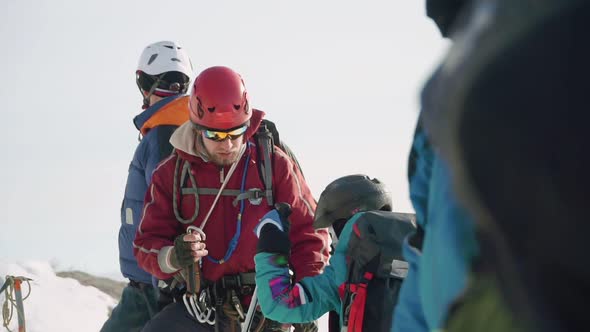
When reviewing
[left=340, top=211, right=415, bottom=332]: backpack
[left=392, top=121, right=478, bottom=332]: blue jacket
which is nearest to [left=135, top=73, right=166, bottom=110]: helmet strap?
[left=340, top=211, right=415, bottom=332]: backpack

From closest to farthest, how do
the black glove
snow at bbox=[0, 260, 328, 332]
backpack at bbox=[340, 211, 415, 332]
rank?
backpack at bbox=[340, 211, 415, 332] < the black glove < snow at bbox=[0, 260, 328, 332]

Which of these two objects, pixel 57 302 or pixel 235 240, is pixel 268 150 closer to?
pixel 235 240

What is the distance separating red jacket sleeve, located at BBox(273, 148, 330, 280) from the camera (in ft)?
18.6

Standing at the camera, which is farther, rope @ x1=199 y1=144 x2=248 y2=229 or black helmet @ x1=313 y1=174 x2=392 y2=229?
rope @ x1=199 y1=144 x2=248 y2=229

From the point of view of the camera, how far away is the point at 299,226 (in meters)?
5.78

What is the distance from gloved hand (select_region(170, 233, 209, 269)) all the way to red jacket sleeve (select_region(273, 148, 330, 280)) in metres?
0.60

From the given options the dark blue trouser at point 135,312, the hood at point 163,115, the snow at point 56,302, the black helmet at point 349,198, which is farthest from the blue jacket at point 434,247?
the snow at point 56,302

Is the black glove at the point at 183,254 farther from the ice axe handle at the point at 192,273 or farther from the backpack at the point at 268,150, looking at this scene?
the backpack at the point at 268,150

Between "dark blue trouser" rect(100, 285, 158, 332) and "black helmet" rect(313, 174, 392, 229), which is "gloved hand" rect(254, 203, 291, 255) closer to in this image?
"black helmet" rect(313, 174, 392, 229)

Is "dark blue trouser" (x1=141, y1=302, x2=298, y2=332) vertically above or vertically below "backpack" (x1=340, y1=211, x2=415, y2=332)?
below

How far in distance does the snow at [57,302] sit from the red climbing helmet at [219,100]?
4441 millimetres

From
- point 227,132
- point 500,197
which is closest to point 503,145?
point 500,197

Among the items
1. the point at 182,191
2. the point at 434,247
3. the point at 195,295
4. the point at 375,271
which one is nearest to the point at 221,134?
the point at 182,191

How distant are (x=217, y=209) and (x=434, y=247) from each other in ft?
15.6
